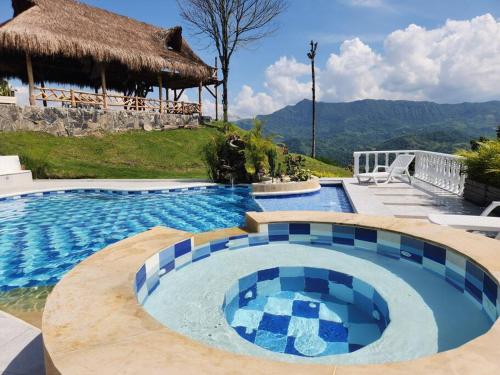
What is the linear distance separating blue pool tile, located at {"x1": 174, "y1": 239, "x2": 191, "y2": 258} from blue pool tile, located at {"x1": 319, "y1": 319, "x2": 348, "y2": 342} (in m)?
1.65

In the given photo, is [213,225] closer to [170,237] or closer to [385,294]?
[170,237]

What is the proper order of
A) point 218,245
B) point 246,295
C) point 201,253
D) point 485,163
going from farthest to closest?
point 485,163 < point 218,245 < point 201,253 < point 246,295

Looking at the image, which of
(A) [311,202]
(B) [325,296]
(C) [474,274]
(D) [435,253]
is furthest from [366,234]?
(A) [311,202]

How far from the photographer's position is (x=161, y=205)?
848 centimetres

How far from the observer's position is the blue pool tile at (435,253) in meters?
3.29

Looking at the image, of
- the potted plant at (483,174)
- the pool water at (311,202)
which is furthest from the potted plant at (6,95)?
the potted plant at (483,174)

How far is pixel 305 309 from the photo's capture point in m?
2.95

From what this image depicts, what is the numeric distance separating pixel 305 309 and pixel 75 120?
1674cm

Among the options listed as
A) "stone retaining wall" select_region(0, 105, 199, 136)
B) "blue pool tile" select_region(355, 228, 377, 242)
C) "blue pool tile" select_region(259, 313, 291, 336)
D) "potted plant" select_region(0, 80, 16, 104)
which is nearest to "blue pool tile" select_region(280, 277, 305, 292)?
"blue pool tile" select_region(259, 313, 291, 336)

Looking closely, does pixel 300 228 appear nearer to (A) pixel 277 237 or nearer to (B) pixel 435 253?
(A) pixel 277 237

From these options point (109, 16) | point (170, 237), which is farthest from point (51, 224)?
point (109, 16)

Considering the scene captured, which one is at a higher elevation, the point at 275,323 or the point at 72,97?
the point at 72,97

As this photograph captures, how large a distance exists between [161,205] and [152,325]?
6.91 m

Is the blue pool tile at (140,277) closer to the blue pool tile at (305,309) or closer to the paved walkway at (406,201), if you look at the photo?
the blue pool tile at (305,309)
